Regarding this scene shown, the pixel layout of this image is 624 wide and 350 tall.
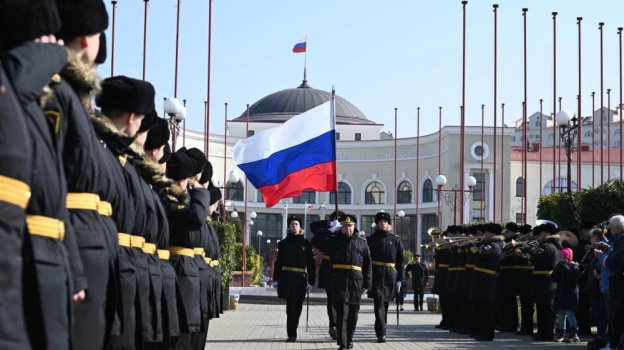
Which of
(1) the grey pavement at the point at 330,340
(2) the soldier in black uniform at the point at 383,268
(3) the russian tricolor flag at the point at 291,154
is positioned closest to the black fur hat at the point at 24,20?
(1) the grey pavement at the point at 330,340

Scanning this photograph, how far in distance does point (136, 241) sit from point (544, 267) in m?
12.1

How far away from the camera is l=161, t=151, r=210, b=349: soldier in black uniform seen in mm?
8273

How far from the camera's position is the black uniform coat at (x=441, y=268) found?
20.9 metres

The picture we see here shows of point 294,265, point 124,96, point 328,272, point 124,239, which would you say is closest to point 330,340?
point 294,265

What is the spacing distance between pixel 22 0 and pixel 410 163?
81.4 metres

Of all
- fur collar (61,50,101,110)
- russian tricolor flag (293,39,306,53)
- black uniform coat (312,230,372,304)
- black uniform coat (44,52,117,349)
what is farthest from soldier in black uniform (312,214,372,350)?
russian tricolor flag (293,39,306,53)

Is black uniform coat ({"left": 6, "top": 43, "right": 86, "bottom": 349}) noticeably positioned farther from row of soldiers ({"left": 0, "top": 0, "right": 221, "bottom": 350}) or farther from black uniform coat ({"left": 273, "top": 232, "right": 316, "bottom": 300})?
black uniform coat ({"left": 273, "top": 232, "right": 316, "bottom": 300})

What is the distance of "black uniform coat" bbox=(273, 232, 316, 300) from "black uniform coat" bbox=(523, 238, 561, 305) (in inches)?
145

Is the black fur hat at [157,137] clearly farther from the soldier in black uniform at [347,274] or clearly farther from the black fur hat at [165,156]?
the soldier in black uniform at [347,274]

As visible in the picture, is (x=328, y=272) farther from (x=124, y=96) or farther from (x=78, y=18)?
(x=78, y=18)

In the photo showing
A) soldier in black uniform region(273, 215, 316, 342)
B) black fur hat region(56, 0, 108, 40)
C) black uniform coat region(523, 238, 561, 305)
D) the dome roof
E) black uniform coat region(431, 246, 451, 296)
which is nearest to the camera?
black fur hat region(56, 0, 108, 40)

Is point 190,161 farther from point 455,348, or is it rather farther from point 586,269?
point 586,269

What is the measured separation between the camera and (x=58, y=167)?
416 centimetres

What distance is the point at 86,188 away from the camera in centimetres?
516
